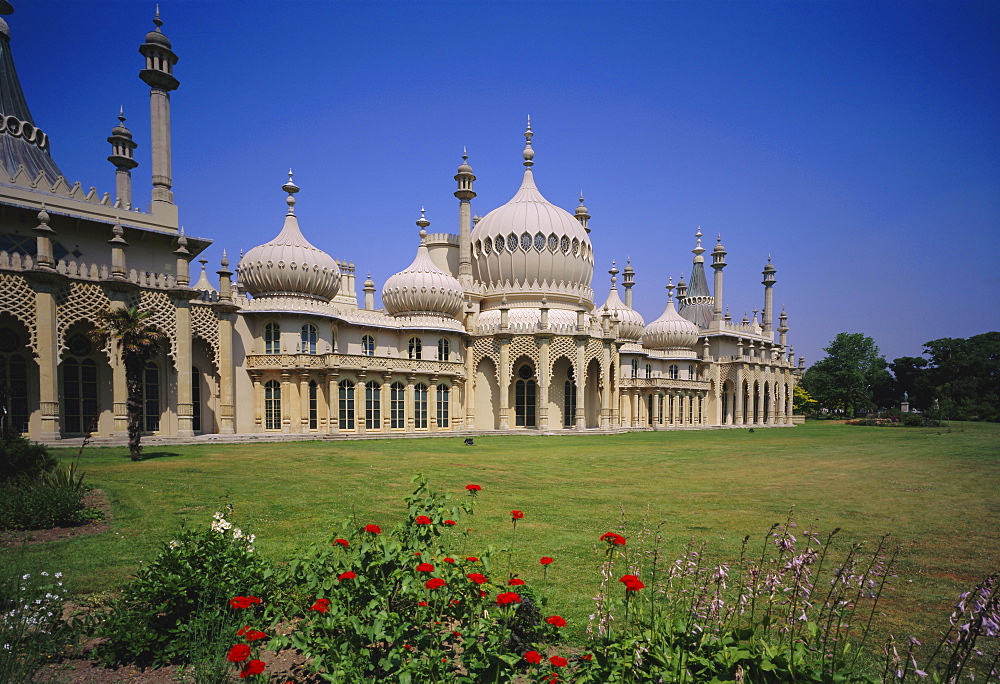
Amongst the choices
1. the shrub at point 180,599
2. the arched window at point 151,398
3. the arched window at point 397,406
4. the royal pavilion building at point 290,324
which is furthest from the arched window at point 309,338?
the shrub at point 180,599

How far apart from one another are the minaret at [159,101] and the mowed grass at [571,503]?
46.4 ft

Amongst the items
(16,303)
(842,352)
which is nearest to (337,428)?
(16,303)

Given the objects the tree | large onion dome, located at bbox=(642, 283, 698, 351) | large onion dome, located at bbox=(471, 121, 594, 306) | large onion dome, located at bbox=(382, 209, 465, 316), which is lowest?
the tree

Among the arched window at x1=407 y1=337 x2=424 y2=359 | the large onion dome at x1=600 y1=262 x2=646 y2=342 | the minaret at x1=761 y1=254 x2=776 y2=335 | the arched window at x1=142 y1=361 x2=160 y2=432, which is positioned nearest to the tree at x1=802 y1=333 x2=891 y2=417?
the minaret at x1=761 y1=254 x2=776 y2=335

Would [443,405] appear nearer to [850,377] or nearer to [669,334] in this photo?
Answer: [669,334]

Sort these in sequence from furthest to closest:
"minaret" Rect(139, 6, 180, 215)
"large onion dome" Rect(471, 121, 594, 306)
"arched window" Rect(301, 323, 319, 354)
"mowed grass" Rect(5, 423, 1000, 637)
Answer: "large onion dome" Rect(471, 121, 594, 306) < "arched window" Rect(301, 323, 319, 354) < "minaret" Rect(139, 6, 180, 215) < "mowed grass" Rect(5, 423, 1000, 637)

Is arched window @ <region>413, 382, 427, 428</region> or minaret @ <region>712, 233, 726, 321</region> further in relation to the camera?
minaret @ <region>712, 233, 726, 321</region>

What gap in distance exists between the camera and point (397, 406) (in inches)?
1209

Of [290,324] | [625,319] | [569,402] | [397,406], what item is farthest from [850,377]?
[290,324]

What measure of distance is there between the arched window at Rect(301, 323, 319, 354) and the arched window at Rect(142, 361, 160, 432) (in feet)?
22.9

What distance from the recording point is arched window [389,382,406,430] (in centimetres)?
3053

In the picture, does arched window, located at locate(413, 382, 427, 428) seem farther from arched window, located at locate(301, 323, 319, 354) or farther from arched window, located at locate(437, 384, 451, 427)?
arched window, located at locate(301, 323, 319, 354)


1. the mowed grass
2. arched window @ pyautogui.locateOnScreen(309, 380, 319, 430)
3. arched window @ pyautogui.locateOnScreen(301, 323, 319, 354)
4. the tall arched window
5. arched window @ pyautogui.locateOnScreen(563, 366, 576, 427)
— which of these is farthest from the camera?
arched window @ pyautogui.locateOnScreen(563, 366, 576, 427)

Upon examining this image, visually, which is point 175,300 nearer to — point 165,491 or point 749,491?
point 165,491
